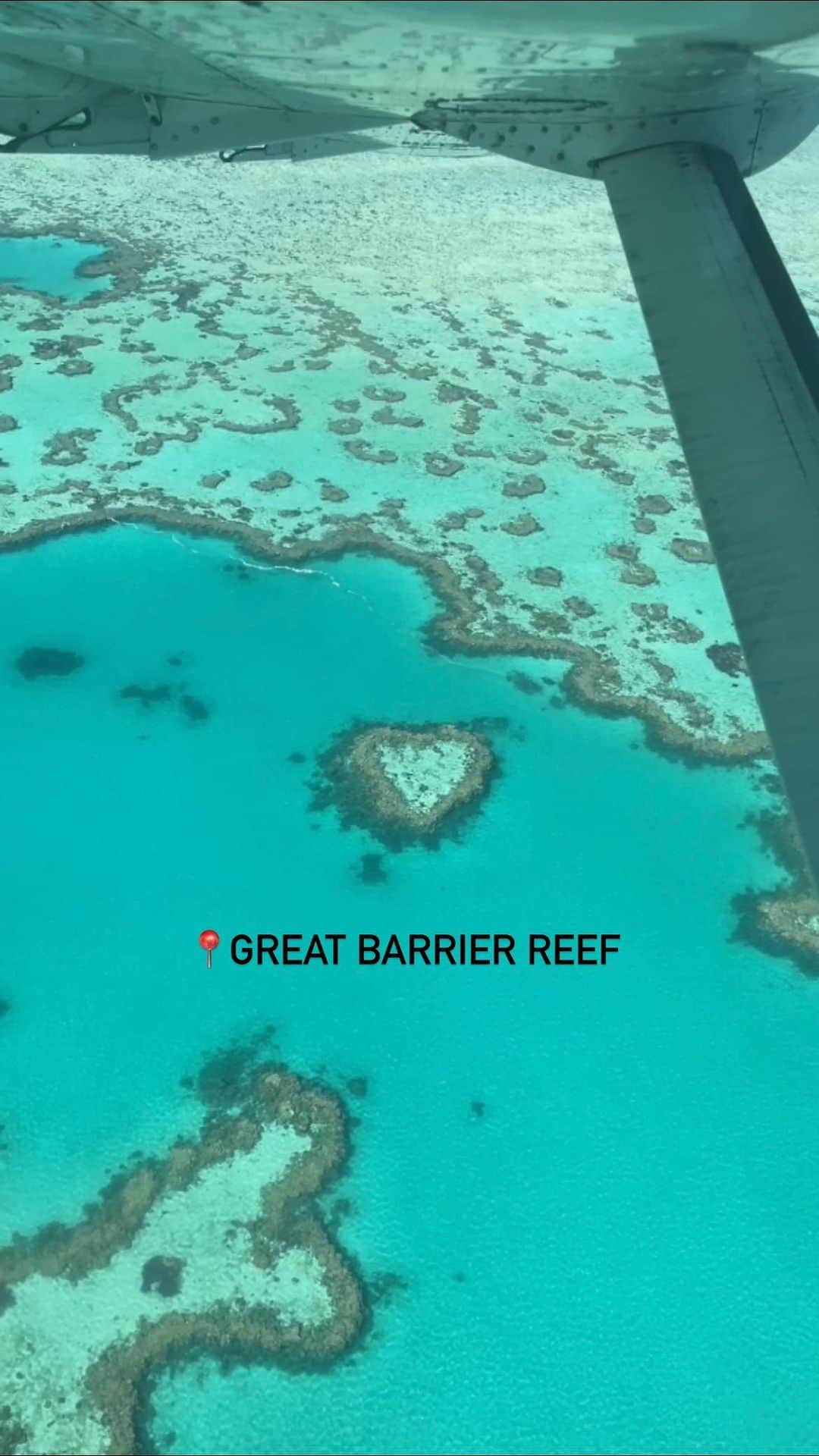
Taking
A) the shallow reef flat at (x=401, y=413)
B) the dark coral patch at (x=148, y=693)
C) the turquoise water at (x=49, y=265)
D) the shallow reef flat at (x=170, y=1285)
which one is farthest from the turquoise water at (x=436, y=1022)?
the turquoise water at (x=49, y=265)

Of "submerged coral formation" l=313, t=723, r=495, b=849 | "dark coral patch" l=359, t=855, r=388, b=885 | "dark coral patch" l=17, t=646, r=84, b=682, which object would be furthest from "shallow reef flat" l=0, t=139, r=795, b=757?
"dark coral patch" l=359, t=855, r=388, b=885

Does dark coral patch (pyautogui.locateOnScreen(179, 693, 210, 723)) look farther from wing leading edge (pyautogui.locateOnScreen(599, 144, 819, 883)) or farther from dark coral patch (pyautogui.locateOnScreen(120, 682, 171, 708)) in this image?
wing leading edge (pyautogui.locateOnScreen(599, 144, 819, 883))

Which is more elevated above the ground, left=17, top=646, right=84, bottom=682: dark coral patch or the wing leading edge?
the wing leading edge

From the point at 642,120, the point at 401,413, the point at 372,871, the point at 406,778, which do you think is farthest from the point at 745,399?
the point at 401,413

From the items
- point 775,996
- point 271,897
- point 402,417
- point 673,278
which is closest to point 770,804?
point 775,996

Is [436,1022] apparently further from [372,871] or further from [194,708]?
[194,708]

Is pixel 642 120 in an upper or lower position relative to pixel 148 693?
upper
